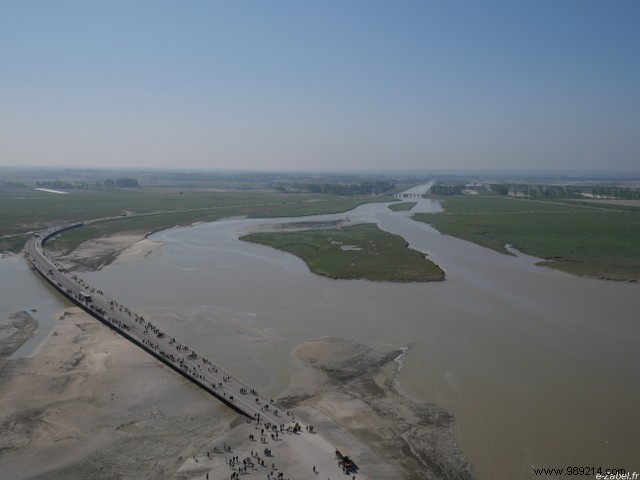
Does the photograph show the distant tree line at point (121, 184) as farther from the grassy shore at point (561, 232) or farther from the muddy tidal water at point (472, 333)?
the muddy tidal water at point (472, 333)

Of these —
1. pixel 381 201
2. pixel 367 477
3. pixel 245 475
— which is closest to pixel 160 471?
pixel 245 475

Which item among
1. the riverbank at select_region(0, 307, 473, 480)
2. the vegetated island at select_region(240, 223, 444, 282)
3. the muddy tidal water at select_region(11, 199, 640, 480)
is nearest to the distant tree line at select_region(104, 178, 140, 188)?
the vegetated island at select_region(240, 223, 444, 282)

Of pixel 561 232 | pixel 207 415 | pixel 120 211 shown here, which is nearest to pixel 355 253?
pixel 561 232

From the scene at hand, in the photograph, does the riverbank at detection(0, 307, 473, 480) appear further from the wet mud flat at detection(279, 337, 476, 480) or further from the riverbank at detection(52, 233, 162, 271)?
the riverbank at detection(52, 233, 162, 271)

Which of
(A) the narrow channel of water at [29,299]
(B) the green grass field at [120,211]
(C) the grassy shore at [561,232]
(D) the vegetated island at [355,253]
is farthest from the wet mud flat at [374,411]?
(B) the green grass field at [120,211]

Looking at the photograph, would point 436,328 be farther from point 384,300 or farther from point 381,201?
point 381,201

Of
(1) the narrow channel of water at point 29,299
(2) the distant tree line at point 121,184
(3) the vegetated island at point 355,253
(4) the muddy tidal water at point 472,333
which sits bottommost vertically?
(1) the narrow channel of water at point 29,299

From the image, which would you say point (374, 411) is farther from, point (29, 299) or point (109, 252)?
point (109, 252)
